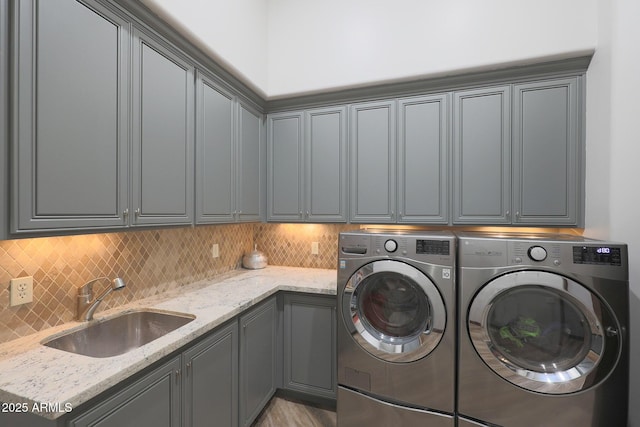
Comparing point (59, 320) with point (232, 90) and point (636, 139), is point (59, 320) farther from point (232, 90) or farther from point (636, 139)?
point (636, 139)

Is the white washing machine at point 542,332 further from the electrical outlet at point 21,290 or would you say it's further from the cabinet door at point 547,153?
the electrical outlet at point 21,290

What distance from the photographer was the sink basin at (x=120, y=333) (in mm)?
1394

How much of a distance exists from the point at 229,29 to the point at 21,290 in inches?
75.2

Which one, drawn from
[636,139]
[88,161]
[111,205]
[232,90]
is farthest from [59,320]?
[636,139]

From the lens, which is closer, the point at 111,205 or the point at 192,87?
the point at 111,205

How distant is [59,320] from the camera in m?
1.42

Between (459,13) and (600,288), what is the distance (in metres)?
1.96

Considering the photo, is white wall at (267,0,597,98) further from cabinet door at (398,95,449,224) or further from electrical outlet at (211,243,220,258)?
electrical outlet at (211,243,220,258)

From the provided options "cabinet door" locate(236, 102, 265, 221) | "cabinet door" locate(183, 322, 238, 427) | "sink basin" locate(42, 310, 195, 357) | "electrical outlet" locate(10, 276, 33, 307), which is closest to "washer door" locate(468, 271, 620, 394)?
"cabinet door" locate(183, 322, 238, 427)

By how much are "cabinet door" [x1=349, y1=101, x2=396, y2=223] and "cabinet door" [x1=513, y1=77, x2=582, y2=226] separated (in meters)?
0.85

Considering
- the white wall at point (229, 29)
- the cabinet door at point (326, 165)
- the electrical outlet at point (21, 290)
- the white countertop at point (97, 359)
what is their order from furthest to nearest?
the cabinet door at point (326, 165)
the white wall at point (229, 29)
the electrical outlet at point (21, 290)
the white countertop at point (97, 359)

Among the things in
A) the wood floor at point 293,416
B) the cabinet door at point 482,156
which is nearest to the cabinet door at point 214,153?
the wood floor at point 293,416

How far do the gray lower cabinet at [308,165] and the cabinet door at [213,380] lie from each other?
1123 millimetres

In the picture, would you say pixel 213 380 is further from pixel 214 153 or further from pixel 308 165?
pixel 308 165
